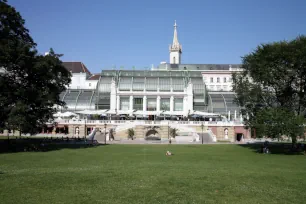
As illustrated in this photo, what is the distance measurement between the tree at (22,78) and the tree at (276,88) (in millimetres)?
26121

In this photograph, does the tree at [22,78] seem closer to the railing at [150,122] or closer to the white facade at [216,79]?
the railing at [150,122]

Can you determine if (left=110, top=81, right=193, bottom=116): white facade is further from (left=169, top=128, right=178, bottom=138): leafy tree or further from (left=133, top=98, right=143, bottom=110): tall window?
(left=169, top=128, right=178, bottom=138): leafy tree

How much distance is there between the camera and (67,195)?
58.8ft

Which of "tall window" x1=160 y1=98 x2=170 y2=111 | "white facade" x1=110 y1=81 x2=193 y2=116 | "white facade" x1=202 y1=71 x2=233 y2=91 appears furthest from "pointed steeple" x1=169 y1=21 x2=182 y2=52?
"tall window" x1=160 y1=98 x2=170 y2=111

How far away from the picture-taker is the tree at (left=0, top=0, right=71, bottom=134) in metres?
40.6

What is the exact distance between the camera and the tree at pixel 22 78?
40.6 m

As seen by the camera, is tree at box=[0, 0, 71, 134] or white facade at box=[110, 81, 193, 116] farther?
white facade at box=[110, 81, 193, 116]

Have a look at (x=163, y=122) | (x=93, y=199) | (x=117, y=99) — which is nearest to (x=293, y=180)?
(x=93, y=199)

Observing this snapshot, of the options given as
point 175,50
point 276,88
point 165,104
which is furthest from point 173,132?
point 175,50

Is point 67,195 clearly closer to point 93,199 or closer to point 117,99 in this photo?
point 93,199

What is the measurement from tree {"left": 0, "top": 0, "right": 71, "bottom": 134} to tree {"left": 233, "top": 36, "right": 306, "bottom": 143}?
2612 cm

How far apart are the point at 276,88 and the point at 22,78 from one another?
110 ft

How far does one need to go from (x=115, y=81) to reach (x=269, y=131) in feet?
188

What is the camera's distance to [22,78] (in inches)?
1761
